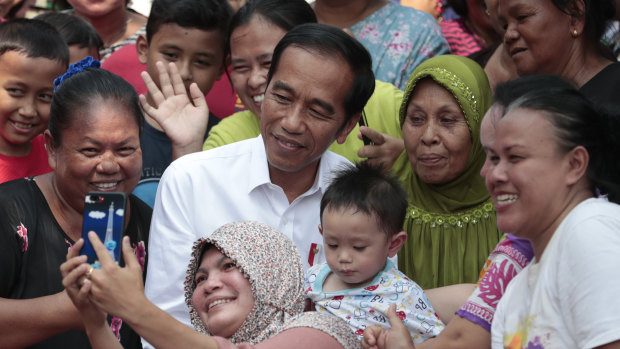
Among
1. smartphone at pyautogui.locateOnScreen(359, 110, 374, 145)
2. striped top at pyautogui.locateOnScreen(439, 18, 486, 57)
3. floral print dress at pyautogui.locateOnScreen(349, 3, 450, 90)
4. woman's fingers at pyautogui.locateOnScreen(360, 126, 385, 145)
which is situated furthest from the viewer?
striped top at pyautogui.locateOnScreen(439, 18, 486, 57)

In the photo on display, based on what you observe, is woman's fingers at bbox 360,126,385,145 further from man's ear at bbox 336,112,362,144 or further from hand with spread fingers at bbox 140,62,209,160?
hand with spread fingers at bbox 140,62,209,160

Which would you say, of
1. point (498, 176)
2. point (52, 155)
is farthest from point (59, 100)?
point (498, 176)

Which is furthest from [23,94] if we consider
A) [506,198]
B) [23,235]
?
[506,198]

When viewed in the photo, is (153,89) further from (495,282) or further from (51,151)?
(495,282)

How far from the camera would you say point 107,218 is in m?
2.85

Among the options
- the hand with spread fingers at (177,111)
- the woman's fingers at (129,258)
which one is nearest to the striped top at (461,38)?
the hand with spread fingers at (177,111)

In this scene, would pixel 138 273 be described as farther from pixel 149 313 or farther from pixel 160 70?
pixel 160 70

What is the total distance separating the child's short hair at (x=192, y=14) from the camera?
470cm

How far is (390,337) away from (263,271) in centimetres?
51

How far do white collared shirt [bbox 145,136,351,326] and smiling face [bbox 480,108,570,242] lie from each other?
128 cm

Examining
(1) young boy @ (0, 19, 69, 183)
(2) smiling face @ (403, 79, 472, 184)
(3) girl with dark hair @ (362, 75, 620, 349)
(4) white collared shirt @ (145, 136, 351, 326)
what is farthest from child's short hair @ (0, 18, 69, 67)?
(3) girl with dark hair @ (362, 75, 620, 349)

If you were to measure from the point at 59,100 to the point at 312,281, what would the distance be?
1.33 metres

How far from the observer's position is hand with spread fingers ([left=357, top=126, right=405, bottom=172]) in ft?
13.0

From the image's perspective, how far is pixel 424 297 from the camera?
3.34m
